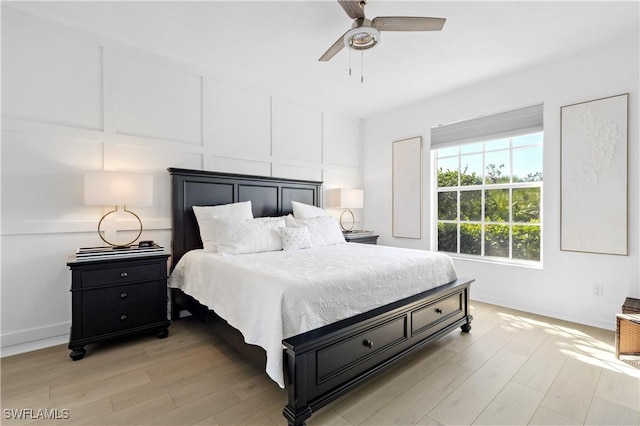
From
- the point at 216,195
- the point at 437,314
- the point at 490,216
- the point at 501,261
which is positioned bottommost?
the point at 437,314

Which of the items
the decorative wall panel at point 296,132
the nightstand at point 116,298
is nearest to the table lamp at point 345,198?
the decorative wall panel at point 296,132

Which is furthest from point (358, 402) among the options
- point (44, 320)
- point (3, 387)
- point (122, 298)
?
point (44, 320)

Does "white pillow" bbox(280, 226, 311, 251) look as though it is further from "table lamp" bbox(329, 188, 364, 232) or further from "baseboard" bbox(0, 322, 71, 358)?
"baseboard" bbox(0, 322, 71, 358)

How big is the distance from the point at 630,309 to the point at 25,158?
201 inches

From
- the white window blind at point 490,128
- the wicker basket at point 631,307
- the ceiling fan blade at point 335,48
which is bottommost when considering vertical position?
the wicker basket at point 631,307

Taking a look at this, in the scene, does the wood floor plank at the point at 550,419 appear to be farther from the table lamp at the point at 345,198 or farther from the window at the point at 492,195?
the table lamp at the point at 345,198

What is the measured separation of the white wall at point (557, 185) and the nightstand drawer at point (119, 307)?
353 centimetres

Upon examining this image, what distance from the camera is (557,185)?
3.21 meters

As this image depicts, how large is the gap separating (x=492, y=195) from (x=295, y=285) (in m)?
3.25

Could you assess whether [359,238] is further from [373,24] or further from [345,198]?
[373,24]

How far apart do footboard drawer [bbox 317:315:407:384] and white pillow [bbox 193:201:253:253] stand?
5.57 feet

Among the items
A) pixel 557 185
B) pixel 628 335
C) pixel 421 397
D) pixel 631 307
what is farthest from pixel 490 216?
pixel 421 397

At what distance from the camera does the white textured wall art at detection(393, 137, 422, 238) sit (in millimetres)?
4453

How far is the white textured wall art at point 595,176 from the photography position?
2820 mm
